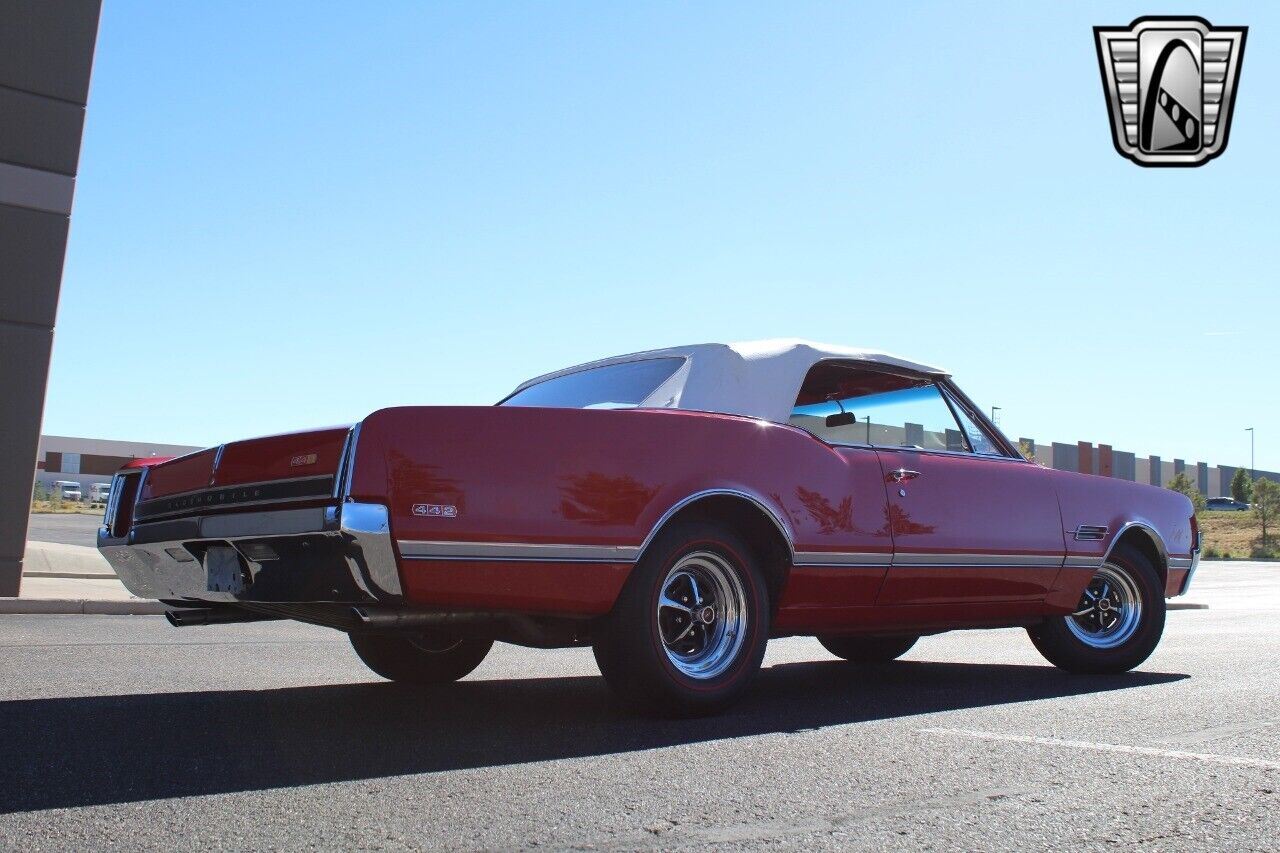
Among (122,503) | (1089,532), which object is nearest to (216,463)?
(122,503)

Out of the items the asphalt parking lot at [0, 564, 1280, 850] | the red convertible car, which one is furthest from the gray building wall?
the red convertible car

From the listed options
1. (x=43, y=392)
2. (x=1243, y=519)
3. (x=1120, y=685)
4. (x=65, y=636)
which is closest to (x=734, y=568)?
(x=1120, y=685)

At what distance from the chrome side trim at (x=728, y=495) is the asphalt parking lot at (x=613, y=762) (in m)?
0.66

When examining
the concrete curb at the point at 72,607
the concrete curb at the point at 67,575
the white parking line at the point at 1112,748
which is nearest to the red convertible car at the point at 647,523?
the white parking line at the point at 1112,748

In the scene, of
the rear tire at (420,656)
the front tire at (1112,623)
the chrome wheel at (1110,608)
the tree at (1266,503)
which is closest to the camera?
the rear tire at (420,656)

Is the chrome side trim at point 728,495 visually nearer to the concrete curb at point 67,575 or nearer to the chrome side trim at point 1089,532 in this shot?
the chrome side trim at point 1089,532

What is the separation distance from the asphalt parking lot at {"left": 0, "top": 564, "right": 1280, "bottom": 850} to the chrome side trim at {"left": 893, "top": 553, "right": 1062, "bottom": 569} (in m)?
0.60

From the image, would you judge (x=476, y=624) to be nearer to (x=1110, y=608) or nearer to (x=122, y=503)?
(x=122, y=503)

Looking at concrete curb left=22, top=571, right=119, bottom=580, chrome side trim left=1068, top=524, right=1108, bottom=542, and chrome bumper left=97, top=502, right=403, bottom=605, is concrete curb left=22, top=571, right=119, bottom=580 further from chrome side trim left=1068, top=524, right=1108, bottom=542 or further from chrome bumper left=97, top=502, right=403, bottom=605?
chrome side trim left=1068, top=524, right=1108, bottom=542

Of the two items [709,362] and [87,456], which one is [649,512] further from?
[87,456]

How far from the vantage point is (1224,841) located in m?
2.81

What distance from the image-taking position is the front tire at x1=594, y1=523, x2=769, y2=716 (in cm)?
435

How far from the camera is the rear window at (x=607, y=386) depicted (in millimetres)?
5203

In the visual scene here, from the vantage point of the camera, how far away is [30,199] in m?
12.3
